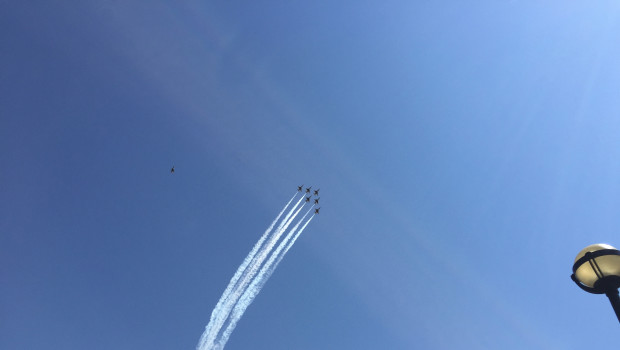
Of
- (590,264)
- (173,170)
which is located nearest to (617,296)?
(590,264)

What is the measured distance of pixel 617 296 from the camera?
10.5 metres

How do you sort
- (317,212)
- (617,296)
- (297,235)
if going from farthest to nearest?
(317,212) < (297,235) < (617,296)

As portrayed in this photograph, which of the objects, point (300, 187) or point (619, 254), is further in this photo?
point (300, 187)

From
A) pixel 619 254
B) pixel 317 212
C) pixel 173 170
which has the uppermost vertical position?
pixel 317 212

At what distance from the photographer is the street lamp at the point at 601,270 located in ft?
35.1

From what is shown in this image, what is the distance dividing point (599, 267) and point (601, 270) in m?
0.08

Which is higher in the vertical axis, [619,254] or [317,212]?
[317,212]

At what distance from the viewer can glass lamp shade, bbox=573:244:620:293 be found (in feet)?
35.3

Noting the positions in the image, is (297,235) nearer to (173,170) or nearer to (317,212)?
(317,212)

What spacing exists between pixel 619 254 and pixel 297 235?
76985mm

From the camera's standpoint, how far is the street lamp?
10.7 meters

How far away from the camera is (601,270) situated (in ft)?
35.5

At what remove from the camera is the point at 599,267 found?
1082cm

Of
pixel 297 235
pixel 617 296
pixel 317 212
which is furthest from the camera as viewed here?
pixel 317 212
